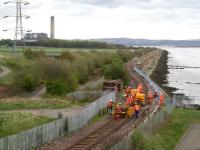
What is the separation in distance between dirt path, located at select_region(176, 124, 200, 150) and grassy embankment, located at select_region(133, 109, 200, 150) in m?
0.42

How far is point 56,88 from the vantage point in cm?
5897

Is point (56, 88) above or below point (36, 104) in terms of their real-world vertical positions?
above

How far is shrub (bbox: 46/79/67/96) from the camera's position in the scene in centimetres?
5877

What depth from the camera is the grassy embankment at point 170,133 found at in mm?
28555

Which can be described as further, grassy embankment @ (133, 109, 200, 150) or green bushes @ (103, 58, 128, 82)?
green bushes @ (103, 58, 128, 82)

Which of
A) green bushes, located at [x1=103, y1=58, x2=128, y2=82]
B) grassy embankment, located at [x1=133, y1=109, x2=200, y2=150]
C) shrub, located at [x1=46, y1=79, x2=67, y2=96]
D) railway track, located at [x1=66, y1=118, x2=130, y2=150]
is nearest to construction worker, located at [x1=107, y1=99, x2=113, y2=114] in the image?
railway track, located at [x1=66, y1=118, x2=130, y2=150]

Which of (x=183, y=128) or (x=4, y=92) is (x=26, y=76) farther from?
(x=183, y=128)

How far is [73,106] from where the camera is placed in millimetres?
49094

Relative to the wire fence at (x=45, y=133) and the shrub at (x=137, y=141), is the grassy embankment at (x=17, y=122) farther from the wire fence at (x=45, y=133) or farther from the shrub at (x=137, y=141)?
the shrub at (x=137, y=141)

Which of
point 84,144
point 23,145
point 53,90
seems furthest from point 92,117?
point 53,90

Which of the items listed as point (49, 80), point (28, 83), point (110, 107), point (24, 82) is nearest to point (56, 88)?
point (49, 80)

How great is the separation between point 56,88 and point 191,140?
26999 mm

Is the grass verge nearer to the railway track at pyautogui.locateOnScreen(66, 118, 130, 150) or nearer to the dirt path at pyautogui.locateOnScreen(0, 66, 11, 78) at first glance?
the railway track at pyautogui.locateOnScreen(66, 118, 130, 150)

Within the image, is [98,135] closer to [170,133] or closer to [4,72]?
[170,133]
